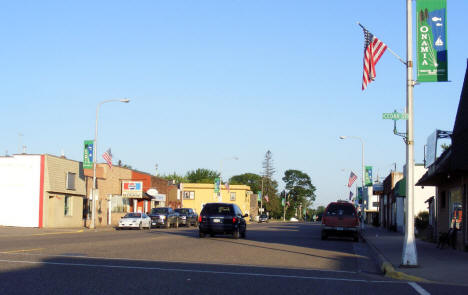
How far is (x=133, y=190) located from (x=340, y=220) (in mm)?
29035

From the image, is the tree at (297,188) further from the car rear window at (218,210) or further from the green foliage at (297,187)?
the car rear window at (218,210)

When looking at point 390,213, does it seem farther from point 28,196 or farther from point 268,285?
point 268,285

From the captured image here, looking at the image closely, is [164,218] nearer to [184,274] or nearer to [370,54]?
[370,54]

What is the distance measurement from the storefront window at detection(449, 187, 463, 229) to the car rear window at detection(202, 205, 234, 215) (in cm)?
1085

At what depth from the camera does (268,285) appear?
1173cm

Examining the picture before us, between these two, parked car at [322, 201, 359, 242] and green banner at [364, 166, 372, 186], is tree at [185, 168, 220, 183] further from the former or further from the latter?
parked car at [322, 201, 359, 242]

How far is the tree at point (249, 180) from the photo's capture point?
155875mm

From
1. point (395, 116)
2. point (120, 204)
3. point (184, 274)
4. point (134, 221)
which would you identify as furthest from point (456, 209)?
point (120, 204)

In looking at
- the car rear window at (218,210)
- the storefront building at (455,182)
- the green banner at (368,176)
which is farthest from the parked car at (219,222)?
the green banner at (368,176)

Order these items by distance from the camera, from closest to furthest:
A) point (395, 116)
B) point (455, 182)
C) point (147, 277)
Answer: point (147, 277) < point (395, 116) < point (455, 182)

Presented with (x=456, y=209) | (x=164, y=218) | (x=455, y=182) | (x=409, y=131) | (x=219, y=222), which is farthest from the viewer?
(x=164, y=218)

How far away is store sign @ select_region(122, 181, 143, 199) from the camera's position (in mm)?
56469

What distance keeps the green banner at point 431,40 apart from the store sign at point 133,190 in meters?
43.0

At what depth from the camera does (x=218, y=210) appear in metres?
30.8
